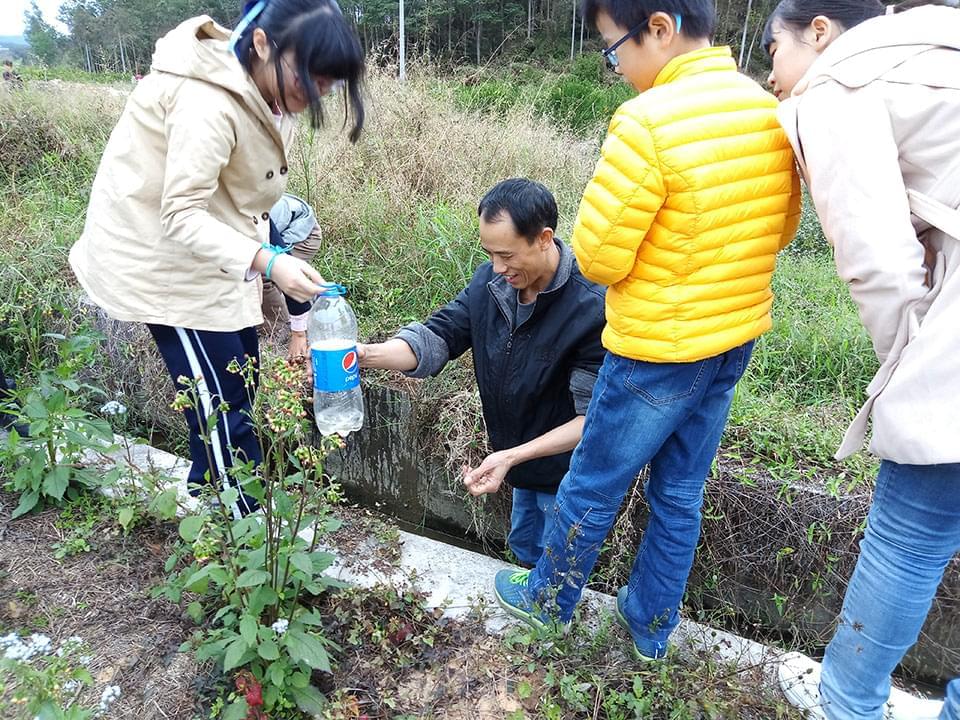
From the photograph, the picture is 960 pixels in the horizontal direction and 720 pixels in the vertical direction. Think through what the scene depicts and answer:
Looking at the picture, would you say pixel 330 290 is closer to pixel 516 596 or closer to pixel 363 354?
pixel 363 354

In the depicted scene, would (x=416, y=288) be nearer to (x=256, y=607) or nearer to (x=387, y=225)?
(x=387, y=225)

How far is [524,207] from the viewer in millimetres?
1811

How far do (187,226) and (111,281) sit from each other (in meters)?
0.41

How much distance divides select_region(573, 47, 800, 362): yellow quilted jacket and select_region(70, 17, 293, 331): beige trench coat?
97 cm

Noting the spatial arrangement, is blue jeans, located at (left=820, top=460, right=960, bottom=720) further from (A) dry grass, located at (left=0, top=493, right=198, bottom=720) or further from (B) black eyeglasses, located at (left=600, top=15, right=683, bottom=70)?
(A) dry grass, located at (left=0, top=493, right=198, bottom=720)

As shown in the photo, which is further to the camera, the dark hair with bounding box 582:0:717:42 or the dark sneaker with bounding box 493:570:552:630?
the dark sneaker with bounding box 493:570:552:630

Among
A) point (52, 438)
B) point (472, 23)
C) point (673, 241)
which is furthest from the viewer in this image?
point (472, 23)

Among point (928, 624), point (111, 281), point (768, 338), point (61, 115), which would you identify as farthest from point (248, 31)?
point (61, 115)

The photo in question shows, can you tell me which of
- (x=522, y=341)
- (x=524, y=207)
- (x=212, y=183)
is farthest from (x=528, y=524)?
(x=212, y=183)

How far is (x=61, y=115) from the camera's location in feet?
19.7

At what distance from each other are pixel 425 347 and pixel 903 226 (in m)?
1.37

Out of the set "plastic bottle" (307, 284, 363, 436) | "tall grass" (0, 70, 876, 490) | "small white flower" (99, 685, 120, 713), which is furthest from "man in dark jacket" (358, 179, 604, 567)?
"small white flower" (99, 685, 120, 713)

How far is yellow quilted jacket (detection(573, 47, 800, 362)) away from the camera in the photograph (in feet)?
4.62

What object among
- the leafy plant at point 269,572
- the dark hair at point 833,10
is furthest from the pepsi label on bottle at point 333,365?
the dark hair at point 833,10
